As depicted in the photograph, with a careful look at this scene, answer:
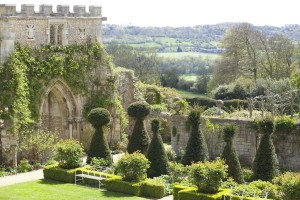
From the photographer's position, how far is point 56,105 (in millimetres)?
31406

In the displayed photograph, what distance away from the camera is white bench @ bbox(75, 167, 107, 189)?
2402 centimetres

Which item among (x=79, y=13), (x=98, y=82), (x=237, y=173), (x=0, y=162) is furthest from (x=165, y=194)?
(x=79, y=13)

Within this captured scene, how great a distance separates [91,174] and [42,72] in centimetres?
712

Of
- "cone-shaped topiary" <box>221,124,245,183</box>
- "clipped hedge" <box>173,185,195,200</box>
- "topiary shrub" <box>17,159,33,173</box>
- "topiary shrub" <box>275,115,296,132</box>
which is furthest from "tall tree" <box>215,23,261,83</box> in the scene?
"clipped hedge" <box>173,185,195,200</box>

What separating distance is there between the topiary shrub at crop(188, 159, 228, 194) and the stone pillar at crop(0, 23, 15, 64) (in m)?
11.7

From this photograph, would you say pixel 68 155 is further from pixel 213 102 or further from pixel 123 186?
pixel 213 102

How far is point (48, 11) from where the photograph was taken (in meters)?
30.3

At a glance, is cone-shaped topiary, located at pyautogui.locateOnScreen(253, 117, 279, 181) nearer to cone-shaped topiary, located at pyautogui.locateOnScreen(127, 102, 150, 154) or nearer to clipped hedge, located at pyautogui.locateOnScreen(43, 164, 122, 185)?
cone-shaped topiary, located at pyautogui.locateOnScreen(127, 102, 150, 154)

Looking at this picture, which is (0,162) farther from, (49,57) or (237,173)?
(237,173)

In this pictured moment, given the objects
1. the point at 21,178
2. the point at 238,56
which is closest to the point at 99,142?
the point at 21,178

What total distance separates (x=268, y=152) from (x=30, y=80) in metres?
12.2

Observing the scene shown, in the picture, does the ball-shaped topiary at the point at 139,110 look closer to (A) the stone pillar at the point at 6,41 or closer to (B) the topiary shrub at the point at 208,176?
(B) the topiary shrub at the point at 208,176

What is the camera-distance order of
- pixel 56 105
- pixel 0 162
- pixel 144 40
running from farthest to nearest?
pixel 144 40 < pixel 56 105 < pixel 0 162

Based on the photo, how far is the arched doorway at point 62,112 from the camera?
30.9 m
